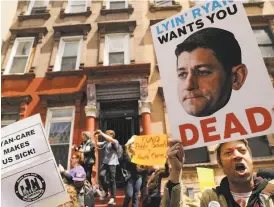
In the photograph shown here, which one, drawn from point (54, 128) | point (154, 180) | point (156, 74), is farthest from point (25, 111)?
point (154, 180)

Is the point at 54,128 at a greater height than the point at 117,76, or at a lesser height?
lesser

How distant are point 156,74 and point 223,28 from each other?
772cm

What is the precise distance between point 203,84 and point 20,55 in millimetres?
10821

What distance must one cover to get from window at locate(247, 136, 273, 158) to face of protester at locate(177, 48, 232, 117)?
679 centimetres

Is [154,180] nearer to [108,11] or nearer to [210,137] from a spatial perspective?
[210,137]

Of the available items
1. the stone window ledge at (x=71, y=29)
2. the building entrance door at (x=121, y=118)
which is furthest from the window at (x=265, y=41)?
the stone window ledge at (x=71, y=29)

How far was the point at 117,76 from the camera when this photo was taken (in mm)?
10133

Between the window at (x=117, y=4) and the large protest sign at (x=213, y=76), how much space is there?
35.6 ft

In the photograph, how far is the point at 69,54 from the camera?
11883mm

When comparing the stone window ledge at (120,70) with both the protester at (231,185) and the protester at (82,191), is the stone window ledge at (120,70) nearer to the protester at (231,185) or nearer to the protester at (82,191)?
the protester at (82,191)

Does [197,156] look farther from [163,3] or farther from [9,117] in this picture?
[163,3]

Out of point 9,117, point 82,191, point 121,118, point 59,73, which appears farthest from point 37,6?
point 82,191

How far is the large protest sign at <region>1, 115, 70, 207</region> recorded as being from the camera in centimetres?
373

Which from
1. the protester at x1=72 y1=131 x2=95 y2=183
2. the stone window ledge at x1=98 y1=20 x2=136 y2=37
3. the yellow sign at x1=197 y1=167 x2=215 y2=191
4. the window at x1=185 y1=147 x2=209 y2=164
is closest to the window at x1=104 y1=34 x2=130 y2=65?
the stone window ledge at x1=98 y1=20 x2=136 y2=37
